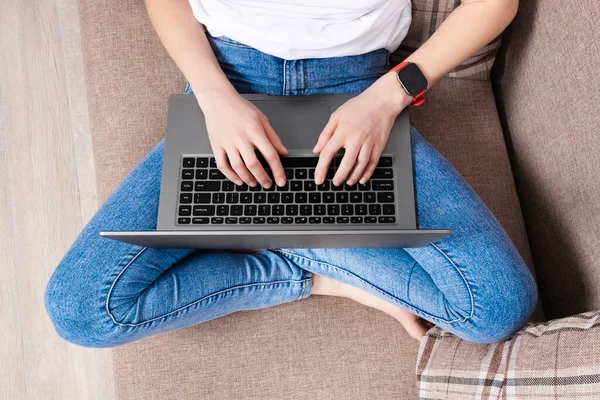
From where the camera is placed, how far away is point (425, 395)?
3.24 feet

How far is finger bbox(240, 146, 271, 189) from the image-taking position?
2.87 ft

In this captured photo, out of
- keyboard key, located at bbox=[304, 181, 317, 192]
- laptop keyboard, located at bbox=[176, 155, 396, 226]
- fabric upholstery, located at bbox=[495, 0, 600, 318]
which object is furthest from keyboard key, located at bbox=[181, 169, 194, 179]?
fabric upholstery, located at bbox=[495, 0, 600, 318]

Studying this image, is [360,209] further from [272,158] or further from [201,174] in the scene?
[201,174]

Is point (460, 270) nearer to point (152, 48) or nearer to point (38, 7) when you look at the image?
point (152, 48)

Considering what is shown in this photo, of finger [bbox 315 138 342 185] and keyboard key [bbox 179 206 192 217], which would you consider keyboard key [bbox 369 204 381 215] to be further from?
keyboard key [bbox 179 206 192 217]

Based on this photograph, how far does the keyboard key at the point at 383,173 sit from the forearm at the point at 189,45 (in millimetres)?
314

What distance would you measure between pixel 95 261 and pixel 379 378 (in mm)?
624

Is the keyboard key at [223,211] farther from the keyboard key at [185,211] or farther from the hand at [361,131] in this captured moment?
the hand at [361,131]

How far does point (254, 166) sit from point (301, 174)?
0.09m

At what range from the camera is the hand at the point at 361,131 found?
88 cm

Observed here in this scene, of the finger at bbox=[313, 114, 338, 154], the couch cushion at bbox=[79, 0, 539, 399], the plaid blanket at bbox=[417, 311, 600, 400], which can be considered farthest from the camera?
the couch cushion at bbox=[79, 0, 539, 399]

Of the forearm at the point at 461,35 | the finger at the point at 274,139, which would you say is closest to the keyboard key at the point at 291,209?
the finger at the point at 274,139

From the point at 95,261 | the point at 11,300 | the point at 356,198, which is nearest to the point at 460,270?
the point at 356,198

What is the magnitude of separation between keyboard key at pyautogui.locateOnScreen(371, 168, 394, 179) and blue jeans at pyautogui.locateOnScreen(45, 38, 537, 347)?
0.06 m
